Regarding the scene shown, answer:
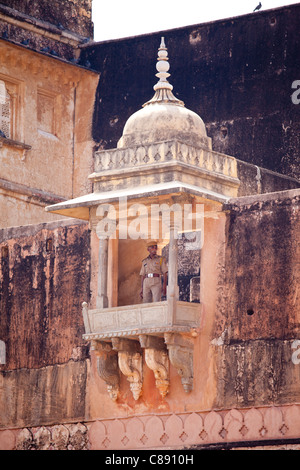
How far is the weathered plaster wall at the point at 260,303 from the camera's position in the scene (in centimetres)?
1591

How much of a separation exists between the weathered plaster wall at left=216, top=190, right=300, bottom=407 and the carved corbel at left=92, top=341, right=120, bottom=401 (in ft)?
4.06

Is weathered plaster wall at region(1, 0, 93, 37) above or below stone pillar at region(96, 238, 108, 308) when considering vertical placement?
above

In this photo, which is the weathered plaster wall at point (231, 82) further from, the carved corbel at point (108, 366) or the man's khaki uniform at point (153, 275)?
the carved corbel at point (108, 366)

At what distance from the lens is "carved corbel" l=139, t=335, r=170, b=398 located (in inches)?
650

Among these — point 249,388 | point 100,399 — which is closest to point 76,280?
point 100,399

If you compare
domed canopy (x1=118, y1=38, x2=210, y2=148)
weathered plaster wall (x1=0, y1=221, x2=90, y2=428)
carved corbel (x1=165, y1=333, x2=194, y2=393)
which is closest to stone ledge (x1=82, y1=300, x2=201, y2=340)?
carved corbel (x1=165, y1=333, x2=194, y2=393)

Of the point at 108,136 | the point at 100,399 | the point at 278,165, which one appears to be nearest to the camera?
the point at 100,399

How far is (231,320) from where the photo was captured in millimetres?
16359

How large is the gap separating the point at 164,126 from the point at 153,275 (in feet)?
5.09

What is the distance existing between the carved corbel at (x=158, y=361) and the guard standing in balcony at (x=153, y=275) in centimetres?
50

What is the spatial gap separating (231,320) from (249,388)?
74cm

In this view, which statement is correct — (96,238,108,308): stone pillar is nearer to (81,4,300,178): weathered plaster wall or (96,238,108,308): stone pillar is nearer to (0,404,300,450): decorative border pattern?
(0,404,300,450): decorative border pattern

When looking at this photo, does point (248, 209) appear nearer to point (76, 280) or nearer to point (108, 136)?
point (76, 280)

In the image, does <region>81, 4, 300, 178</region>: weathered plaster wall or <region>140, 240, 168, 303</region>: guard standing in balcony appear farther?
<region>81, 4, 300, 178</region>: weathered plaster wall
